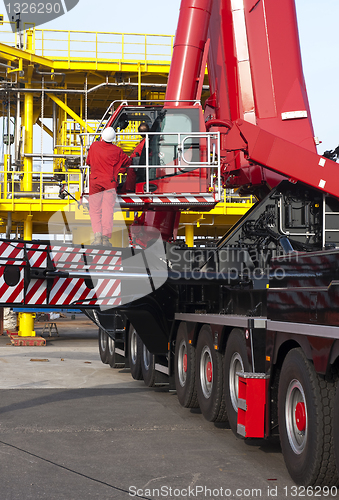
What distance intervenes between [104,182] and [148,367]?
3949mm

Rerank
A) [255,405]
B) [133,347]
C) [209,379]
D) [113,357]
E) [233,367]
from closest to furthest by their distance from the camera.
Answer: [255,405]
[233,367]
[209,379]
[133,347]
[113,357]

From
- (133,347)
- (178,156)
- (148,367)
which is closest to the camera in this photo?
(178,156)

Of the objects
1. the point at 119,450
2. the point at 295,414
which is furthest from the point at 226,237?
the point at 295,414

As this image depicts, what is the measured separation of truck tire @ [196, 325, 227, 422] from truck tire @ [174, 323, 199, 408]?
1.04 feet

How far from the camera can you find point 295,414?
17.3ft

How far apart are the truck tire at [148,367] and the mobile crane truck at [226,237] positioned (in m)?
0.13

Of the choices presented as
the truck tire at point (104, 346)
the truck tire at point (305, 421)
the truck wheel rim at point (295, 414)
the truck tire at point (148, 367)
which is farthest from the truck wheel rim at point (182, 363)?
the truck tire at point (104, 346)

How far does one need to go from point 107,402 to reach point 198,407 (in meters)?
1.42

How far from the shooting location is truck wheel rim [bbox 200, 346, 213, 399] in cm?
785

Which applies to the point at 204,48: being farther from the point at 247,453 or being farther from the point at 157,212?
the point at 247,453

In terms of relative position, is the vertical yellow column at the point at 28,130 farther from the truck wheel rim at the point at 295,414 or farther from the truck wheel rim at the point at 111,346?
the truck wheel rim at the point at 295,414

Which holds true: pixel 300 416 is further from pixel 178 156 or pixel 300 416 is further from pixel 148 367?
pixel 148 367

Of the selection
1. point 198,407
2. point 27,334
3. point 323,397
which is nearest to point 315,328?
point 323,397

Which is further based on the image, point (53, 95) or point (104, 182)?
point (53, 95)
